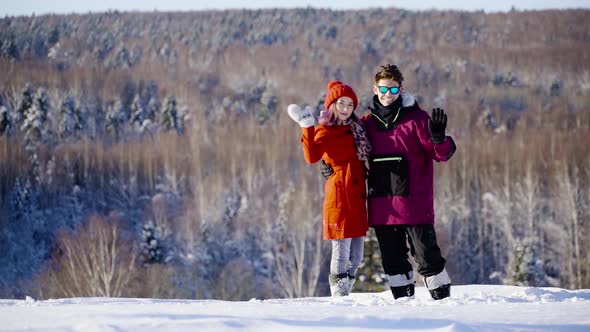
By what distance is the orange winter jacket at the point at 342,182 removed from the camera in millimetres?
5090

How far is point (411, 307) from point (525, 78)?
299 feet

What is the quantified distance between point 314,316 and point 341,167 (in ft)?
5.29

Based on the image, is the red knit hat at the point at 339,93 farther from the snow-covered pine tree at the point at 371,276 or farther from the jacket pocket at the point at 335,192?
the snow-covered pine tree at the point at 371,276

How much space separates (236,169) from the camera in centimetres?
5228

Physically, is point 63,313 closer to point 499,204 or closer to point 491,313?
point 491,313

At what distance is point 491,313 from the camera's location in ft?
12.6

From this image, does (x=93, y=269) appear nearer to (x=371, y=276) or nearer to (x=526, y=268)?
(x=371, y=276)

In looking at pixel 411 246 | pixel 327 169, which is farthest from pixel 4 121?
pixel 411 246

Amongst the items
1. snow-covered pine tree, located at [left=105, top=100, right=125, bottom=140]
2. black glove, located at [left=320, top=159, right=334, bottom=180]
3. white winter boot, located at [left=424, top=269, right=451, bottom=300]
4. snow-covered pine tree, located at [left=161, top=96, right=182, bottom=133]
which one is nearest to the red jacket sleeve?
black glove, located at [left=320, top=159, right=334, bottom=180]

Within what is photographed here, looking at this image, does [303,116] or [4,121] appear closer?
[303,116]

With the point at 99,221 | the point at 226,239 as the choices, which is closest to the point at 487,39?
the point at 226,239

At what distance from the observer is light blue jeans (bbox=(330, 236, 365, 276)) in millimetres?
5164

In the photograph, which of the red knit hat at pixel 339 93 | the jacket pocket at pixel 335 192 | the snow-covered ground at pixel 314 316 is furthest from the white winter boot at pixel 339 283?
the red knit hat at pixel 339 93

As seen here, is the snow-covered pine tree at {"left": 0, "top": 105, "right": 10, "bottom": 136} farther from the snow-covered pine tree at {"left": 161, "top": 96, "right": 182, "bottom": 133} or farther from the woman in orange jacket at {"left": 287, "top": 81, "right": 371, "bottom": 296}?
the woman in orange jacket at {"left": 287, "top": 81, "right": 371, "bottom": 296}
